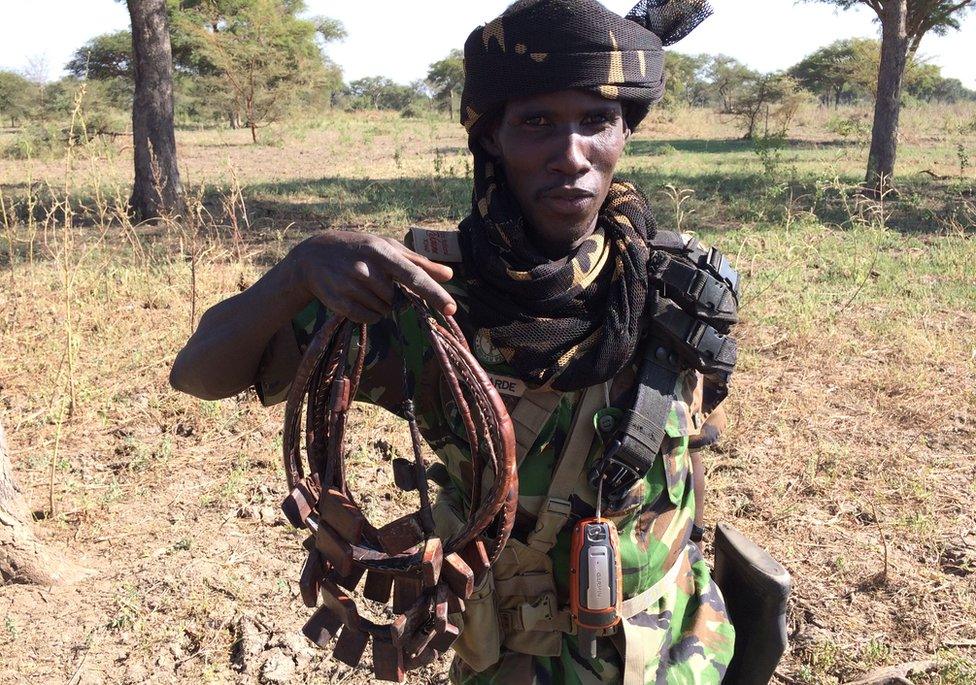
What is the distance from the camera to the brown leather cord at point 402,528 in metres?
1.15

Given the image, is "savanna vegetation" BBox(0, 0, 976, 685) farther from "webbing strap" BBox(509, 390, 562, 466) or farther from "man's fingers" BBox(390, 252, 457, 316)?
"man's fingers" BBox(390, 252, 457, 316)

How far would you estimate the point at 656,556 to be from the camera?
4.93 feet

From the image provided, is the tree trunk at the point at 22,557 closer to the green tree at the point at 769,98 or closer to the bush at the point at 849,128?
the bush at the point at 849,128

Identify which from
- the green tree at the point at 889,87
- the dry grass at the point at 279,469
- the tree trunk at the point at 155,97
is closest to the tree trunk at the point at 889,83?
the green tree at the point at 889,87

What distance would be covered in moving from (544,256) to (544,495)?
41 centimetres

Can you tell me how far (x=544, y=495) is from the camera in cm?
144

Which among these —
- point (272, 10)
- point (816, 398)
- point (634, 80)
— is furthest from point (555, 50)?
point (272, 10)

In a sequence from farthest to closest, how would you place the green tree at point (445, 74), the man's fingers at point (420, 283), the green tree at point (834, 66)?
the green tree at point (445, 74)
the green tree at point (834, 66)
the man's fingers at point (420, 283)

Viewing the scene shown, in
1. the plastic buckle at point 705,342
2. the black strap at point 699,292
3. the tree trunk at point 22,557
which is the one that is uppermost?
the black strap at point 699,292

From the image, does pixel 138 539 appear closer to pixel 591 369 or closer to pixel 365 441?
pixel 365 441

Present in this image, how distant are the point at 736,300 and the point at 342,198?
888 centimetres

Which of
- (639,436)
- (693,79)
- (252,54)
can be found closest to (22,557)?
(639,436)

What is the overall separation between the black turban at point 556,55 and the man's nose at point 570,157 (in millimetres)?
84

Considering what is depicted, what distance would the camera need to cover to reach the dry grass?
2785mm
